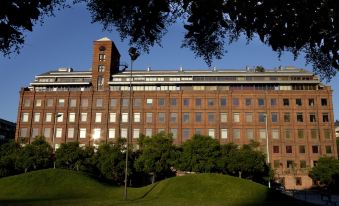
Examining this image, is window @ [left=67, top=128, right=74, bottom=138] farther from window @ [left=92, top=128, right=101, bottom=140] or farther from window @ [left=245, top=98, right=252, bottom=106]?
window @ [left=245, top=98, right=252, bottom=106]

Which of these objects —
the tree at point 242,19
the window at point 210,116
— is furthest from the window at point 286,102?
the tree at point 242,19

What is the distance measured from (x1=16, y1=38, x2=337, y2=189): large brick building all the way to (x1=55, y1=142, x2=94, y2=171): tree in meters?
14.2

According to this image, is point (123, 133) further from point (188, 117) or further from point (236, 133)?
point (236, 133)

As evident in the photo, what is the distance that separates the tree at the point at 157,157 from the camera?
203 ft

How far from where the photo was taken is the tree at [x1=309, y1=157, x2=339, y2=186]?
66312mm

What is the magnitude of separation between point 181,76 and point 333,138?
37.0 metres

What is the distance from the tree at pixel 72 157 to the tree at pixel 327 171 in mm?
43713

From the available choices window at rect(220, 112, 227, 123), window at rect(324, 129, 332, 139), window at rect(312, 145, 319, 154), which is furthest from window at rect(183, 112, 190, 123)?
window at rect(324, 129, 332, 139)

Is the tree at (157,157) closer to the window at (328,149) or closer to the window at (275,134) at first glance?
the window at (275,134)

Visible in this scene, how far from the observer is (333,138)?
7950 centimetres

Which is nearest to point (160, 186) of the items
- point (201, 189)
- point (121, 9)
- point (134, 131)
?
point (201, 189)

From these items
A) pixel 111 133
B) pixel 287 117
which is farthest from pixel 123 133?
pixel 287 117

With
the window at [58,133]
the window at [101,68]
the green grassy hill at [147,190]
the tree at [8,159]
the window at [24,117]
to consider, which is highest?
the window at [101,68]

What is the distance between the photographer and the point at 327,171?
67438 mm
